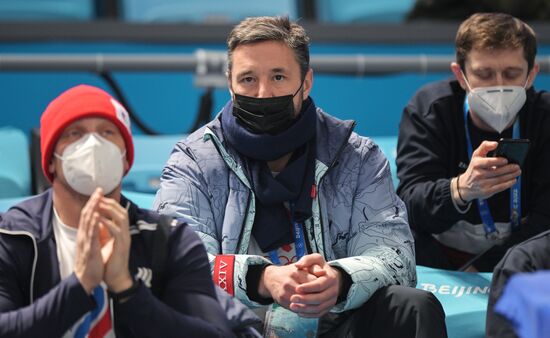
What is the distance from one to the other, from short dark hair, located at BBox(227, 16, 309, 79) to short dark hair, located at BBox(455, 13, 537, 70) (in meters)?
0.77

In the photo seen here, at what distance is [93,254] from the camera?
2.67 metres

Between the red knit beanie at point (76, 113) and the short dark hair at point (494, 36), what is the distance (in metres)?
1.72

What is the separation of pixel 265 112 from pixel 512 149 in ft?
2.72

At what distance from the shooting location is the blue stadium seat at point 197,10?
6.61 meters

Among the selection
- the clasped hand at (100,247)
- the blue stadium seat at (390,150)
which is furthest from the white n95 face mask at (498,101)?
the clasped hand at (100,247)

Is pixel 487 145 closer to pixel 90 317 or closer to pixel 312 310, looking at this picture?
pixel 312 310

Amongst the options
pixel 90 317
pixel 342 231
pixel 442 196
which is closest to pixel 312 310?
pixel 342 231

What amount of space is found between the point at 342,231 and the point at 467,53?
3.24ft

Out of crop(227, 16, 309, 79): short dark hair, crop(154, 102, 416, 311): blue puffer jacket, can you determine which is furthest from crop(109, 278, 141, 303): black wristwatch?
crop(227, 16, 309, 79): short dark hair

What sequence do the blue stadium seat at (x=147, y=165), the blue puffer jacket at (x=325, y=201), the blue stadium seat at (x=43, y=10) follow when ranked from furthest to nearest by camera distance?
the blue stadium seat at (x=43, y=10) → the blue stadium seat at (x=147, y=165) → the blue puffer jacket at (x=325, y=201)

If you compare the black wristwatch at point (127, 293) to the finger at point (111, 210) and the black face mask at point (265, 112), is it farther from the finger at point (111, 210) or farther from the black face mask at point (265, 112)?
the black face mask at point (265, 112)

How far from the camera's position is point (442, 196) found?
163 inches

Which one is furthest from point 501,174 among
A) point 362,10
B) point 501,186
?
point 362,10

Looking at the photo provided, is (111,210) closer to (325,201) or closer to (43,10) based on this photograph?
(325,201)
